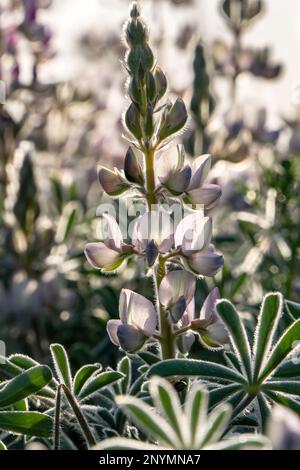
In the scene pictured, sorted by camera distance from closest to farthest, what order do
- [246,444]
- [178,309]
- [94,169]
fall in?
1. [246,444]
2. [178,309]
3. [94,169]

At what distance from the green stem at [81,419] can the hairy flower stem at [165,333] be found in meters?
0.16

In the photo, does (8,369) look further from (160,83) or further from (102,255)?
(160,83)

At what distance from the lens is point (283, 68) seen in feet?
11.7

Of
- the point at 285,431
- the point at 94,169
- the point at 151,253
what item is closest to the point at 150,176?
the point at 151,253

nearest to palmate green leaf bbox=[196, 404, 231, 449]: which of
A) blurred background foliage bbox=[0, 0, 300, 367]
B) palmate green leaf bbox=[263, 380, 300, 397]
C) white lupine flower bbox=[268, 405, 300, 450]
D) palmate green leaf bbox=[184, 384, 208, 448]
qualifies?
palmate green leaf bbox=[184, 384, 208, 448]

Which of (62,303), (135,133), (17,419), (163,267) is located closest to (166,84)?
(135,133)

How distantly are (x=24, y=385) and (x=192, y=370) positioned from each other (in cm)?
21

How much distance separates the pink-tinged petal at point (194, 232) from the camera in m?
1.20

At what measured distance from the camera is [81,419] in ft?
3.67

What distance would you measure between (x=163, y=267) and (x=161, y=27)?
108 inches

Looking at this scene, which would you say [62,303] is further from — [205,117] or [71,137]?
[71,137]

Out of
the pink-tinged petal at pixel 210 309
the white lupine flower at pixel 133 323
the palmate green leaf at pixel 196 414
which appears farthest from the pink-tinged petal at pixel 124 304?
the palmate green leaf at pixel 196 414

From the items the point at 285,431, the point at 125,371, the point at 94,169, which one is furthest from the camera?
the point at 94,169

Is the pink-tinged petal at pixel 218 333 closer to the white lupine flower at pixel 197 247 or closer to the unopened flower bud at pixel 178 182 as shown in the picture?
the white lupine flower at pixel 197 247
